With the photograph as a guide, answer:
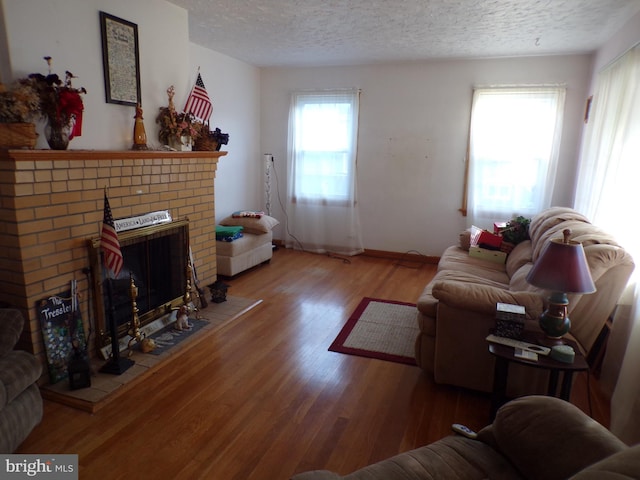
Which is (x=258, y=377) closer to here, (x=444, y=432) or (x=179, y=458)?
(x=179, y=458)

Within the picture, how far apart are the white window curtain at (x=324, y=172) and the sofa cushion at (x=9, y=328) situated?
418cm

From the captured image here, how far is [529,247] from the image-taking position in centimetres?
370

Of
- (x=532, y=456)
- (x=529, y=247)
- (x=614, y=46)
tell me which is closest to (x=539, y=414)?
(x=532, y=456)

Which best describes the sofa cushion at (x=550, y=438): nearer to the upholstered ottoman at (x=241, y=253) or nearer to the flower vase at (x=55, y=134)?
the flower vase at (x=55, y=134)

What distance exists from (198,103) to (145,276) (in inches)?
62.6

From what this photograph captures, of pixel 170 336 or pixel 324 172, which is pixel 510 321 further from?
pixel 324 172

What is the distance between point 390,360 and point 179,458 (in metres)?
1.55

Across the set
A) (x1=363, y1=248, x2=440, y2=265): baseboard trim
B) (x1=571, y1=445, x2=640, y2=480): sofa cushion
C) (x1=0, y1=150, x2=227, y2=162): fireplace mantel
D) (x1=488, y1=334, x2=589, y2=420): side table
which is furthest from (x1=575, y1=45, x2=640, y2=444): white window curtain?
(x1=0, y1=150, x2=227, y2=162): fireplace mantel

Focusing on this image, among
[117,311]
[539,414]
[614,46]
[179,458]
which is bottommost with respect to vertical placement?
[179,458]

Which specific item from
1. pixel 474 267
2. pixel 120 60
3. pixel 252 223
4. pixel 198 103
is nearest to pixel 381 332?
pixel 474 267

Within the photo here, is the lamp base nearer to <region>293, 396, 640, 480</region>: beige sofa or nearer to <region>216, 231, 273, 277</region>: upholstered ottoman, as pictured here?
<region>293, 396, 640, 480</region>: beige sofa

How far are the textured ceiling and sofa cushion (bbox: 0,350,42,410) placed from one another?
Answer: 9.06 ft

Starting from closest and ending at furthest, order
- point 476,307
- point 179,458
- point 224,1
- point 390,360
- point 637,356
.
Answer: point 179,458 < point 637,356 < point 476,307 < point 390,360 < point 224,1

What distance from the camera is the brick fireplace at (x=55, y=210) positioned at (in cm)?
231
